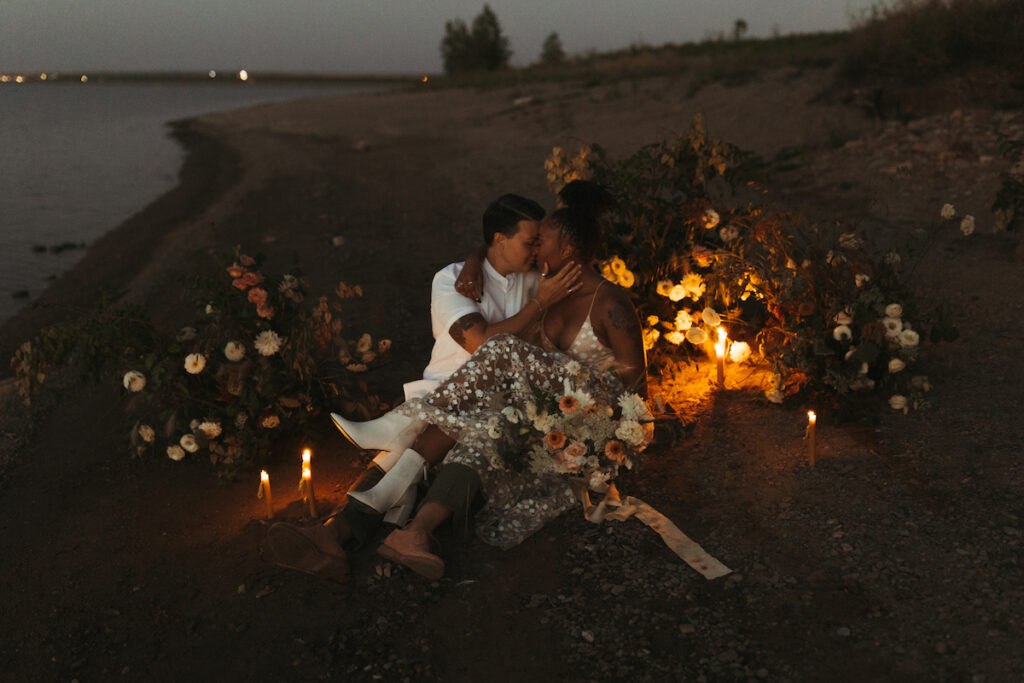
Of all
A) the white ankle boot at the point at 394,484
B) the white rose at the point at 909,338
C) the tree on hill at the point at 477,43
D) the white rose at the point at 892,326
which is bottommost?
the white ankle boot at the point at 394,484

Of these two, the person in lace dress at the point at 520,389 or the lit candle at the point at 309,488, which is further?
the lit candle at the point at 309,488

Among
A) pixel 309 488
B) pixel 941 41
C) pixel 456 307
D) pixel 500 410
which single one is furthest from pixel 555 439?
pixel 941 41

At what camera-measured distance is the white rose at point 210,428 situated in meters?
4.77

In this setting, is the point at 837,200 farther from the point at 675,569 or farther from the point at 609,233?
the point at 675,569

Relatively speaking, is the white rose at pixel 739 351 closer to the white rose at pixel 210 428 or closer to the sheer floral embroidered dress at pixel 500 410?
the sheer floral embroidered dress at pixel 500 410

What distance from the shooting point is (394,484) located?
4184mm

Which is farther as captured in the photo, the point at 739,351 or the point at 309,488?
the point at 739,351

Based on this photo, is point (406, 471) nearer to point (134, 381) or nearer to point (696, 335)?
point (134, 381)

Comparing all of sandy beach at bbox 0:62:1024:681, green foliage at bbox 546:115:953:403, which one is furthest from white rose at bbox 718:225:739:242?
sandy beach at bbox 0:62:1024:681

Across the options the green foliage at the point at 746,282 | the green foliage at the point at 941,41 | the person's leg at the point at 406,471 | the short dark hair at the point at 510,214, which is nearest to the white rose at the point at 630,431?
the person's leg at the point at 406,471

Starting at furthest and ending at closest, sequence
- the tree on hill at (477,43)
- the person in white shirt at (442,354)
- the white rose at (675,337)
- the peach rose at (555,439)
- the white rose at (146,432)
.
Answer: the tree on hill at (477,43) < the white rose at (675,337) < the white rose at (146,432) < the peach rose at (555,439) < the person in white shirt at (442,354)

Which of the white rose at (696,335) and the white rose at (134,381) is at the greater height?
the white rose at (134,381)

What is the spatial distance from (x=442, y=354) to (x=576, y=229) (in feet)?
3.14

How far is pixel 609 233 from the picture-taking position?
602 cm
